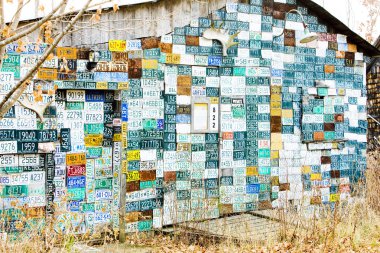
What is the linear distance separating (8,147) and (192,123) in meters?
3.24

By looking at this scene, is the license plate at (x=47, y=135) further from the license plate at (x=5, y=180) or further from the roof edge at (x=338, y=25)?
the roof edge at (x=338, y=25)

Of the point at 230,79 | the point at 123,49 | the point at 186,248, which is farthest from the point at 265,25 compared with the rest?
the point at 186,248

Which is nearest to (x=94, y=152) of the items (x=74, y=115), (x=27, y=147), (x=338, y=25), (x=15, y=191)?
(x=74, y=115)

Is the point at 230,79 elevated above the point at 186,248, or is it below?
above

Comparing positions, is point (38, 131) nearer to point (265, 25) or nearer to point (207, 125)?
point (207, 125)

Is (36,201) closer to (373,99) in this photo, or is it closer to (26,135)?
(26,135)

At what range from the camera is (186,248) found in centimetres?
834

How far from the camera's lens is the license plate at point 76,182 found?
341 inches

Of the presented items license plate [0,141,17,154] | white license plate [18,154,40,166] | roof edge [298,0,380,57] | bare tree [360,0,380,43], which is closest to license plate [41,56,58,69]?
license plate [0,141,17,154]

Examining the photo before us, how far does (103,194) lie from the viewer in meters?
9.05

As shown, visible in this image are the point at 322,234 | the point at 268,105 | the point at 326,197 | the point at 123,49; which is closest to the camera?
the point at 322,234

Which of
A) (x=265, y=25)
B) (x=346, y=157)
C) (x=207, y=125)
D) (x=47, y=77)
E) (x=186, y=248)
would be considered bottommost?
(x=186, y=248)

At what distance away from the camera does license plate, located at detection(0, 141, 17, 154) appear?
7.98 meters

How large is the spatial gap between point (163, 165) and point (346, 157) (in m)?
4.62
